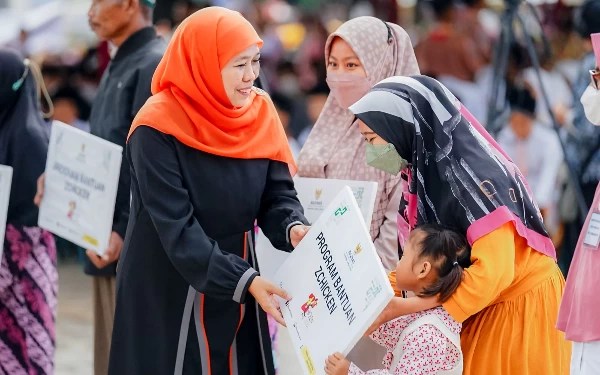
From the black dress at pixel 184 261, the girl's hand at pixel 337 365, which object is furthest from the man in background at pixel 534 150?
the girl's hand at pixel 337 365

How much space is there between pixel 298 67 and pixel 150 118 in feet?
21.1

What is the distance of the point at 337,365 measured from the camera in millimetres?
2697

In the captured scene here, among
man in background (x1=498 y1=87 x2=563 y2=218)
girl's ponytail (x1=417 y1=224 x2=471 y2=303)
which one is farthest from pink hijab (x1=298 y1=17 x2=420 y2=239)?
man in background (x1=498 y1=87 x2=563 y2=218)

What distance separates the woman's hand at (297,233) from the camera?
315 centimetres

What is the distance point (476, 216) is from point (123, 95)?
197cm

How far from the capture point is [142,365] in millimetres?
3199

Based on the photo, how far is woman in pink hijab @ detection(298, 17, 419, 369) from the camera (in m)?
3.67

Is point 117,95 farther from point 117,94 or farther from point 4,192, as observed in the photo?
point 4,192

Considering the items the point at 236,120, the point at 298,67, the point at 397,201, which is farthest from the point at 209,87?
the point at 298,67

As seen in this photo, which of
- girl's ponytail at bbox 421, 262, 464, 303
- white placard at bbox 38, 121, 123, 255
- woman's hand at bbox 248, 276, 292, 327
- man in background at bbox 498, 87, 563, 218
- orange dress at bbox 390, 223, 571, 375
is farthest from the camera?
man in background at bbox 498, 87, 563, 218

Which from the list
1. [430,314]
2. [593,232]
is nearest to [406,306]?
[430,314]

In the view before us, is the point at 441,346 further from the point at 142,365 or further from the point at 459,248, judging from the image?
the point at 142,365

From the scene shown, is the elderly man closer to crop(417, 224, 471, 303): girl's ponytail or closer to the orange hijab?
the orange hijab

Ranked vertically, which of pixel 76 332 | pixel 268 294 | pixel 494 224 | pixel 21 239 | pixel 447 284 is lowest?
pixel 76 332
